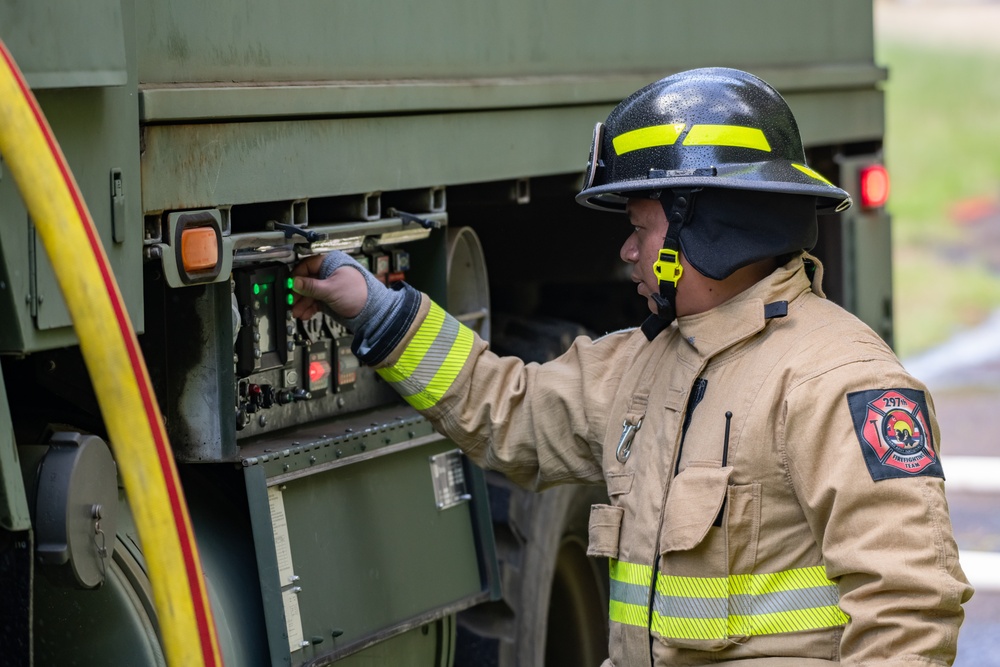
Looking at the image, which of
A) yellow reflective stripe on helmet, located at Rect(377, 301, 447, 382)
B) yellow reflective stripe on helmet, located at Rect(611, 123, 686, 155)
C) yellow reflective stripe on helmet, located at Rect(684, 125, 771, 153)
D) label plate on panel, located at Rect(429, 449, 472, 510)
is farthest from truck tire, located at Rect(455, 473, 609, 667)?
yellow reflective stripe on helmet, located at Rect(684, 125, 771, 153)

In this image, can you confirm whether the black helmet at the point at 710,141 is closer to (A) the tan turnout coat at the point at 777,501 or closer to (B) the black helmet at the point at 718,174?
(B) the black helmet at the point at 718,174

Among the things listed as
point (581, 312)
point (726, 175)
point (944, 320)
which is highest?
point (726, 175)

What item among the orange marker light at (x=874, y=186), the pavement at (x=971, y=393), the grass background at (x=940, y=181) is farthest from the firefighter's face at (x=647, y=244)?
the grass background at (x=940, y=181)

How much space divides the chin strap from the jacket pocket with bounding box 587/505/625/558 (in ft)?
1.25

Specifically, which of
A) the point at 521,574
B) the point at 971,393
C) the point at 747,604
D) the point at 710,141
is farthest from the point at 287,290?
the point at 971,393

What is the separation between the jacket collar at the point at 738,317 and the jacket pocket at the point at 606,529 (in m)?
0.33

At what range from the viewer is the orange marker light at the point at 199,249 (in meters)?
2.66

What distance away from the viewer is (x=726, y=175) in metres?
2.87

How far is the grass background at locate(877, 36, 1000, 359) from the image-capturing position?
50.4 ft

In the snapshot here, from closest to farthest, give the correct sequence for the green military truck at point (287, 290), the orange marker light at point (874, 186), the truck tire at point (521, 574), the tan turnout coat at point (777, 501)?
the green military truck at point (287, 290), the tan turnout coat at point (777, 501), the truck tire at point (521, 574), the orange marker light at point (874, 186)

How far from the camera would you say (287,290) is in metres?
3.13

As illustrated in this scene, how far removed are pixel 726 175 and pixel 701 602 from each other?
748 mm

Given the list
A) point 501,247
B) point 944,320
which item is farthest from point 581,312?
point 944,320

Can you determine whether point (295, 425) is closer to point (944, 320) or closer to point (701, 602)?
point (701, 602)
